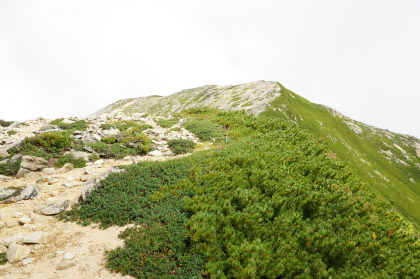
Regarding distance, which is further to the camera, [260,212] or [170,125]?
[170,125]

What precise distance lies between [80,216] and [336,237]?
1166cm

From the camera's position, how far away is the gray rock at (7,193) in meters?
10.3

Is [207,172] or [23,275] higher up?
[207,172]

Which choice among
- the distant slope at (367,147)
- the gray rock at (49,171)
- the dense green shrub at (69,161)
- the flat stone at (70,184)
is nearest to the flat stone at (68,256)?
the flat stone at (70,184)

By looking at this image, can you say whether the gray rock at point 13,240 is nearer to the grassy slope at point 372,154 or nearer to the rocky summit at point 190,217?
the rocky summit at point 190,217

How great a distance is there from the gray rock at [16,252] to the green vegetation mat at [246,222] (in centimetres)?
220

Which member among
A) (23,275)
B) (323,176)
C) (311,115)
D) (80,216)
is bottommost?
(23,275)

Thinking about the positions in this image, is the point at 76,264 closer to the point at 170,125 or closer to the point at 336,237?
the point at 336,237

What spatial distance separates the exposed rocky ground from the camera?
6.89 meters

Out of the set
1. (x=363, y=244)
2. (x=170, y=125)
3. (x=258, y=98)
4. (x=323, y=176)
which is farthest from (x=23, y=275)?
(x=258, y=98)

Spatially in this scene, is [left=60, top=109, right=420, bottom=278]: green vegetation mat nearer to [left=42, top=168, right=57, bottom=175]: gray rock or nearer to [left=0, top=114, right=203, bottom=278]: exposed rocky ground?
[left=0, top=114, right=203, bottom=278]: exposed rocky ground

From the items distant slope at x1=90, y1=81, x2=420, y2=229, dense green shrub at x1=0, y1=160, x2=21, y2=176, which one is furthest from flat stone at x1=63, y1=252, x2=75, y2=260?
distant slope at x1=90, y1=81, x2=420, y2=229

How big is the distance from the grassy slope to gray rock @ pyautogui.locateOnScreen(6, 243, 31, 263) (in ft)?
93.9

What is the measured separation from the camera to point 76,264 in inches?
280
